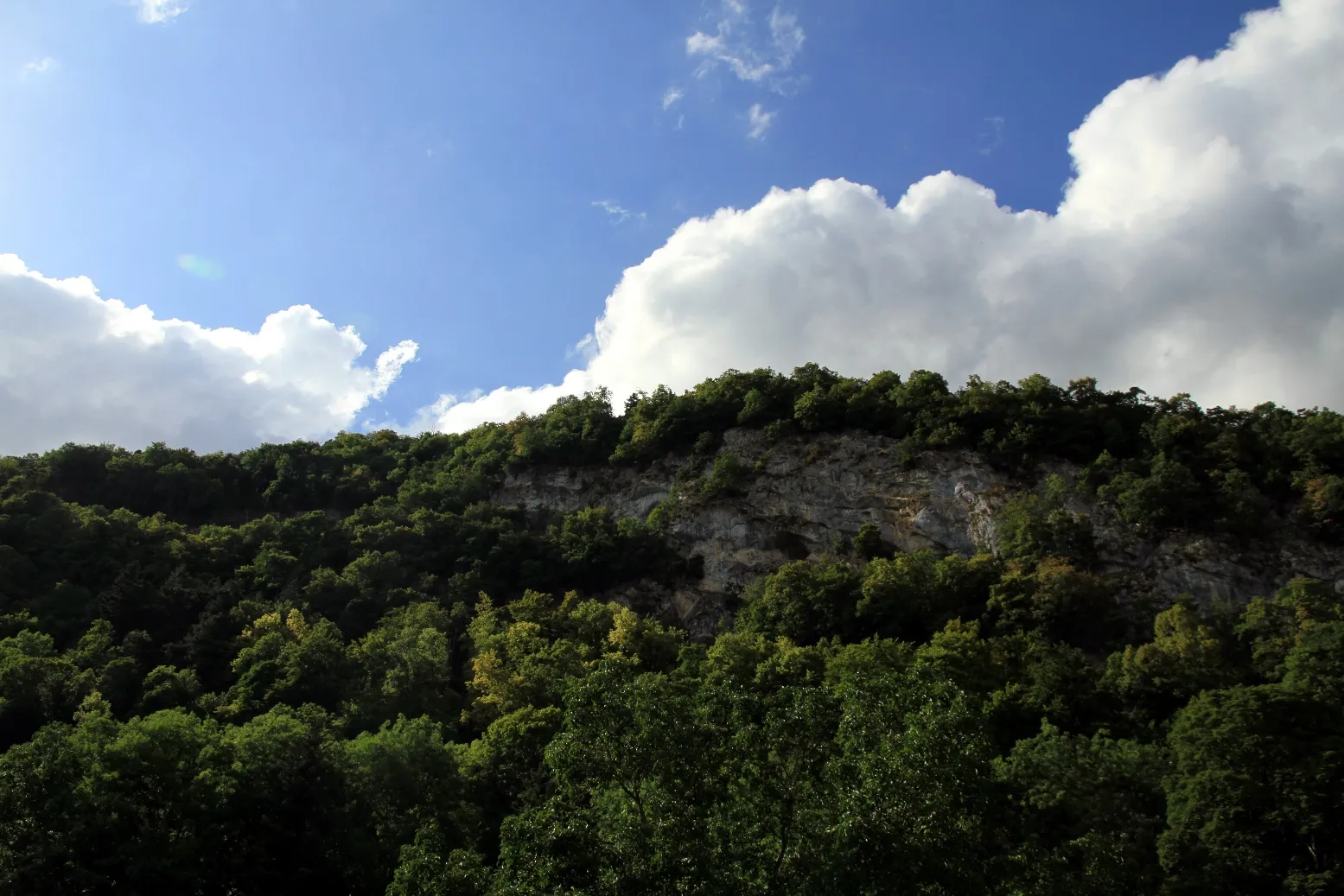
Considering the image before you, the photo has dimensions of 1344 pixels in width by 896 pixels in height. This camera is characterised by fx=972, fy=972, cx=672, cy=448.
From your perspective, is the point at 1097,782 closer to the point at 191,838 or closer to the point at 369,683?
the point at 191,838

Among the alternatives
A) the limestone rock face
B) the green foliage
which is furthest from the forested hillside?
the limestone rock face

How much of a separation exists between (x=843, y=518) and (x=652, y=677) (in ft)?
110

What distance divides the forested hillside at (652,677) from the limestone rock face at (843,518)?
1134 mm

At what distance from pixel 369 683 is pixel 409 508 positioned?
72.5ft

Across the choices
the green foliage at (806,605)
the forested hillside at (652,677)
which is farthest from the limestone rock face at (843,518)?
the green foliage at (806,605)

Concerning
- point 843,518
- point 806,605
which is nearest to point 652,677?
point 806,605

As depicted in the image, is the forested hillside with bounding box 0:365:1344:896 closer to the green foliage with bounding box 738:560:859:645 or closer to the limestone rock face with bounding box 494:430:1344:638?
the green foliage with bounding box 738:560:859:645

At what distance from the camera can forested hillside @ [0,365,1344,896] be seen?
18.1 metres

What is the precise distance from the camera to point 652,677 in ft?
75.6

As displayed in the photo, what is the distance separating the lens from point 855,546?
52719mm

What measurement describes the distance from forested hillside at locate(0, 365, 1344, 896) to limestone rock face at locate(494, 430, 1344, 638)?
113 cm

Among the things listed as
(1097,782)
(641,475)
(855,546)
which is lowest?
(1097,782)

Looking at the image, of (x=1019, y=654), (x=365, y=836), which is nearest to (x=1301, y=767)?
(x=1019, y=654)

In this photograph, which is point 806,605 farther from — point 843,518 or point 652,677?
point 652,677
